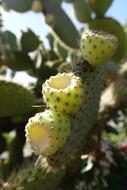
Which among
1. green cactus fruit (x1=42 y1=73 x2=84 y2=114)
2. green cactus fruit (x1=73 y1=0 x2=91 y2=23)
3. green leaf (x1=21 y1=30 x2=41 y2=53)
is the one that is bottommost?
green cactus fruit (x1=42 y1=73 x2=84 y2=114)

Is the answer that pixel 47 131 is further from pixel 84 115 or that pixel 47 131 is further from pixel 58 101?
pixel 84 115

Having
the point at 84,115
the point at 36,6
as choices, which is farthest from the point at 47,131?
the point at 36,6

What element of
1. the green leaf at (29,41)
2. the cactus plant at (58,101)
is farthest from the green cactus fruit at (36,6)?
the green leaf at (29,41)

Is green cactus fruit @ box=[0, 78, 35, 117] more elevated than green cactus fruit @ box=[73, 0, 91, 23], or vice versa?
green cactus fruit @ box=[73, 0, 91, 23]

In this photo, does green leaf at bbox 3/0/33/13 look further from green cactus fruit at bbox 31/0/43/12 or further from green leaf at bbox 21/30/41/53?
green leaf at bbox 21/30/41/53

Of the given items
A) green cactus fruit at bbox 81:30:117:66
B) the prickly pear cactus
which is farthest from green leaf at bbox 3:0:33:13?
green cactus fruit at bbox 81:30:117:66

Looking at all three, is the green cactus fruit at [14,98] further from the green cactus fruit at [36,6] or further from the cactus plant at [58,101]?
the green cactus fruit at [36,6]

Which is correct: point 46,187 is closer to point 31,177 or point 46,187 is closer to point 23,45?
point 31,177
